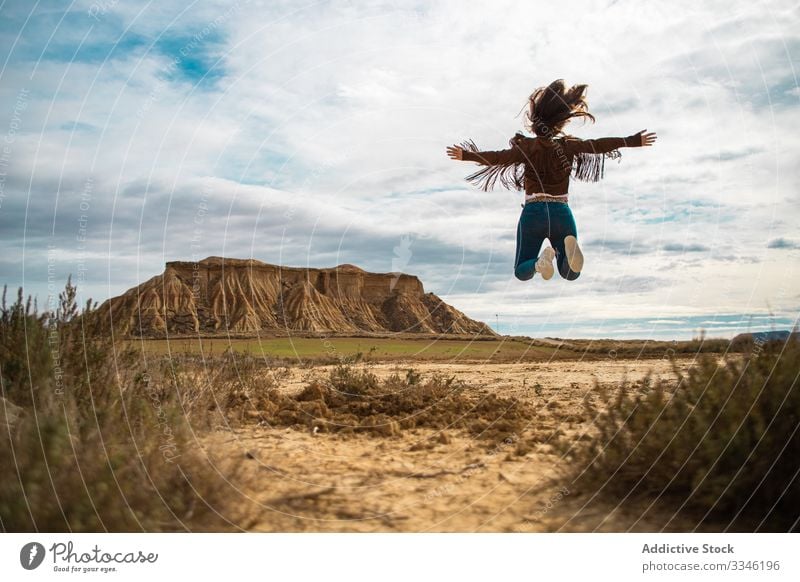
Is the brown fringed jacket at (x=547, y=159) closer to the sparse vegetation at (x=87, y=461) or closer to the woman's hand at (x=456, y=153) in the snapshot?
the woman's hand at (x=456, y=153)

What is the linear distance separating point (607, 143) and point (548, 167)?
2.44 ft

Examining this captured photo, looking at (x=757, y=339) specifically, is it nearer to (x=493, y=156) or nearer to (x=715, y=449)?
(x=715, y=449)

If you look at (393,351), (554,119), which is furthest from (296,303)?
(554,119)

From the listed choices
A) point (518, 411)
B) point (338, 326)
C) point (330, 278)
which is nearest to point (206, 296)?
point (338, 326)

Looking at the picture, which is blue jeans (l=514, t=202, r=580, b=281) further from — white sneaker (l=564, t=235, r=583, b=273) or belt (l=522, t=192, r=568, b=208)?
white sneaker (l=564, t=235, r=583, b=273)

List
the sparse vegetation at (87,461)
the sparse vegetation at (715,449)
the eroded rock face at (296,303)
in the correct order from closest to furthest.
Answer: the sparse vegetation at (87,461) < the sparse vegetation at (715,449) < the eroded rock face at (296,303)

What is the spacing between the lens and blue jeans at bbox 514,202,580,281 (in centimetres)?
734

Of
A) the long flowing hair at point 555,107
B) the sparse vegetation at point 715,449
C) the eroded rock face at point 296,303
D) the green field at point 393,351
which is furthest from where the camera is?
the eroded rock face at point 296,303

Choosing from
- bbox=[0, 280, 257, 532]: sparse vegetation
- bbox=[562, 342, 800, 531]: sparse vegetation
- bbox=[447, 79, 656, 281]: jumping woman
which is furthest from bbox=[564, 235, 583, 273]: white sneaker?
bbox=[0, 280, 257, 532]: sparse vegetation

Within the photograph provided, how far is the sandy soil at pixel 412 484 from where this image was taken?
189 inches

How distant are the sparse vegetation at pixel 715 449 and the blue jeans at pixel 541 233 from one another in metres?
1.93

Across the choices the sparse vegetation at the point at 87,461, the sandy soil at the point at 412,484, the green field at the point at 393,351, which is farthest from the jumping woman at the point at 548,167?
the green field at the point at 393,351

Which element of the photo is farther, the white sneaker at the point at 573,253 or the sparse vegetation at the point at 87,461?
the white sneaker at the point at 573,253
